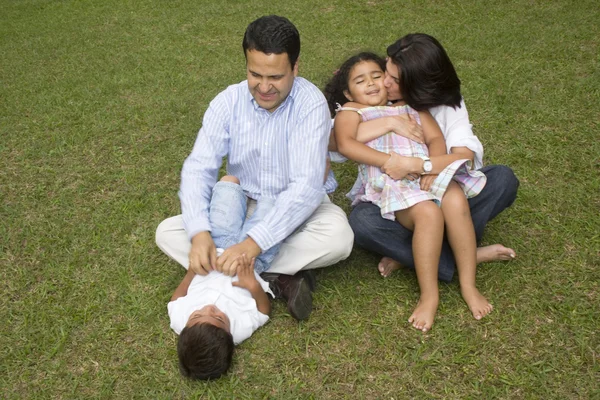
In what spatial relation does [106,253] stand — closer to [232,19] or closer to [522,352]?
[522,352]

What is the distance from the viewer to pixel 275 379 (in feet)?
8.16

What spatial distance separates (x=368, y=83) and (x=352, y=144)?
37cm

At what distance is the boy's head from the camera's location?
236 centimetres

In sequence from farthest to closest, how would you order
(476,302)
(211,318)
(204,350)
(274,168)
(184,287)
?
(274,168) < (184,287) < (476,302) < (211,318) < (204,350)

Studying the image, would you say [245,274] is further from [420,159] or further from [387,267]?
[420,159]

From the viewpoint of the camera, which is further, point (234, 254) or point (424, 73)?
point (424, 73)

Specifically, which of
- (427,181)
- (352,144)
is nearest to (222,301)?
(352,144)

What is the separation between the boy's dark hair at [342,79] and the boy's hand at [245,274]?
112 cm

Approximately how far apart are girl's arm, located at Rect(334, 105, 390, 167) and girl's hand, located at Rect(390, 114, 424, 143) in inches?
6.6

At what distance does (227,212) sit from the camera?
2.86 metres

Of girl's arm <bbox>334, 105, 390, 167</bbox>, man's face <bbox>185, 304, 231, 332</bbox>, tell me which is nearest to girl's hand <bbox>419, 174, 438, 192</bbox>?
girl's arm <bbox>334, 105, 390, 167</bbox>

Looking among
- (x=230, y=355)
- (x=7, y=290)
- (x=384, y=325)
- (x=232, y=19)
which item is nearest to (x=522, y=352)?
(x=384, y=325)

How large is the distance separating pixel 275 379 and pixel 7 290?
5.34 feet

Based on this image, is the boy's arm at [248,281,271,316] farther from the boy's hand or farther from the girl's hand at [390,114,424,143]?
the girl's hand at [390,114,424,143]
